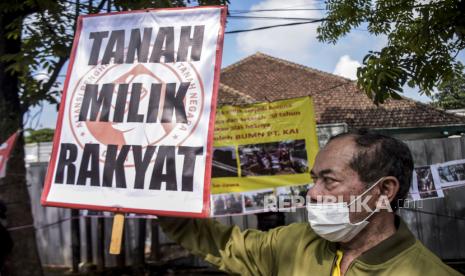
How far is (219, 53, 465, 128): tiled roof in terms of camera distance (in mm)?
15640

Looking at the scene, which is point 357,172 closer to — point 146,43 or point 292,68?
point 146,43

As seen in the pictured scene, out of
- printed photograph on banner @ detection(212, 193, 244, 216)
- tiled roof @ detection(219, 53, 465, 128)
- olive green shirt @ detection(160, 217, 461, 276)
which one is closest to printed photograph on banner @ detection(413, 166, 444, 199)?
printed photograph on banner @ detection(212, 193, 244, 216)

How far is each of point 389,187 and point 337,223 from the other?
0.21 m

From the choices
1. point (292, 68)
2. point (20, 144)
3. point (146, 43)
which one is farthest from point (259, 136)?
point (292, 68)

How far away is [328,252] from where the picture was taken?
63.8 inches

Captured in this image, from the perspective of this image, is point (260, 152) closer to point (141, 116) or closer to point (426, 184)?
point (426, 184)

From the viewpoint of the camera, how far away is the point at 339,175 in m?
1.58

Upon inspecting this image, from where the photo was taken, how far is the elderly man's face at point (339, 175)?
158cm

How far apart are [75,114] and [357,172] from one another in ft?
3.59

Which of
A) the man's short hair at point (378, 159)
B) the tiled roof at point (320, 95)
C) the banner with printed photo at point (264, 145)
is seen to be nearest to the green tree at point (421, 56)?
the banner with printed photo at point (264, 145)

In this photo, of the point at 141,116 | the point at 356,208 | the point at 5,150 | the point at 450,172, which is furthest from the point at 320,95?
the point at 356,208

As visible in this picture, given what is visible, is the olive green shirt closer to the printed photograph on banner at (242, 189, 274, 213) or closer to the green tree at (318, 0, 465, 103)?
the green tree at (318, 0, 465, 103)

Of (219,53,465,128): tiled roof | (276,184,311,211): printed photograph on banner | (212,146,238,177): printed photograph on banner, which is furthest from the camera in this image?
(219,53,465,128): tiled roof

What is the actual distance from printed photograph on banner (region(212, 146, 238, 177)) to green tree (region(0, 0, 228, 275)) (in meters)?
1.69
